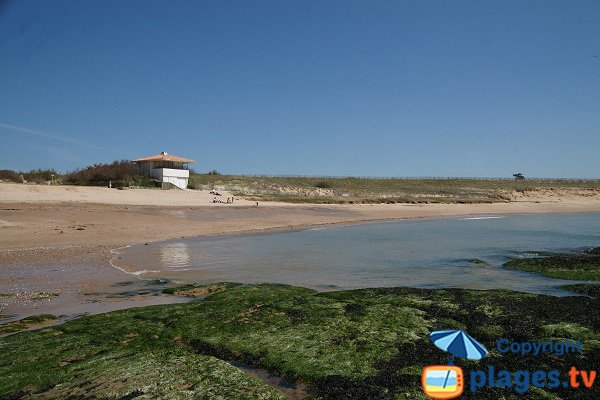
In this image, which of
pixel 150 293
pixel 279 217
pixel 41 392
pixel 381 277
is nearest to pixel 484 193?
pixel 279 217

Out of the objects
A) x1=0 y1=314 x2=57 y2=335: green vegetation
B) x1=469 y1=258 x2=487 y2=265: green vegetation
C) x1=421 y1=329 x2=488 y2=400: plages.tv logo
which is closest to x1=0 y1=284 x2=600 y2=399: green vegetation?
x1=421 y1=329 x2=488 y2=400: plages.tv logo

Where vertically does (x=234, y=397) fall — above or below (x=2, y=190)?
below

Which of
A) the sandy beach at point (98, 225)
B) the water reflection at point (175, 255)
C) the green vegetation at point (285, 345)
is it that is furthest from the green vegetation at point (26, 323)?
the water reflection at point (175, 255)

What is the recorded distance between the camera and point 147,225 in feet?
79.8

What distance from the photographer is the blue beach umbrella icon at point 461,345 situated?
5.61m

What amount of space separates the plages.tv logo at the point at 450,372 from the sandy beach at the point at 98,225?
6.81 meters

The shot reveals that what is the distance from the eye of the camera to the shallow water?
12609mm

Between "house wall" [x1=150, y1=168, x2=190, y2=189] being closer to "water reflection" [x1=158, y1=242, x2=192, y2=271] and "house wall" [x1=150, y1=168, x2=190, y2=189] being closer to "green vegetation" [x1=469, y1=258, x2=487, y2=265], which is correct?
"water reflection" [x1=158, y1=242, x2=192, y2=271]

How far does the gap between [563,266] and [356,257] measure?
694cm

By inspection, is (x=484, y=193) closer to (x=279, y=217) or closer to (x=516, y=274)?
(x=279, y=217)

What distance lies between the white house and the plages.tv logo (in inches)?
1591

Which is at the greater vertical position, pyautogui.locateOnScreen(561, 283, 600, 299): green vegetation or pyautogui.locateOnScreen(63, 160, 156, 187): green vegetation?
pyautogui.locateOnScreen(63, 160, 156, 187): green vegetation

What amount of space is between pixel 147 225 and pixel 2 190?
39.3 ft

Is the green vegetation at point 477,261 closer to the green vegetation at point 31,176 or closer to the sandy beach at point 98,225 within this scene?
the sandy beach at point 98,225
